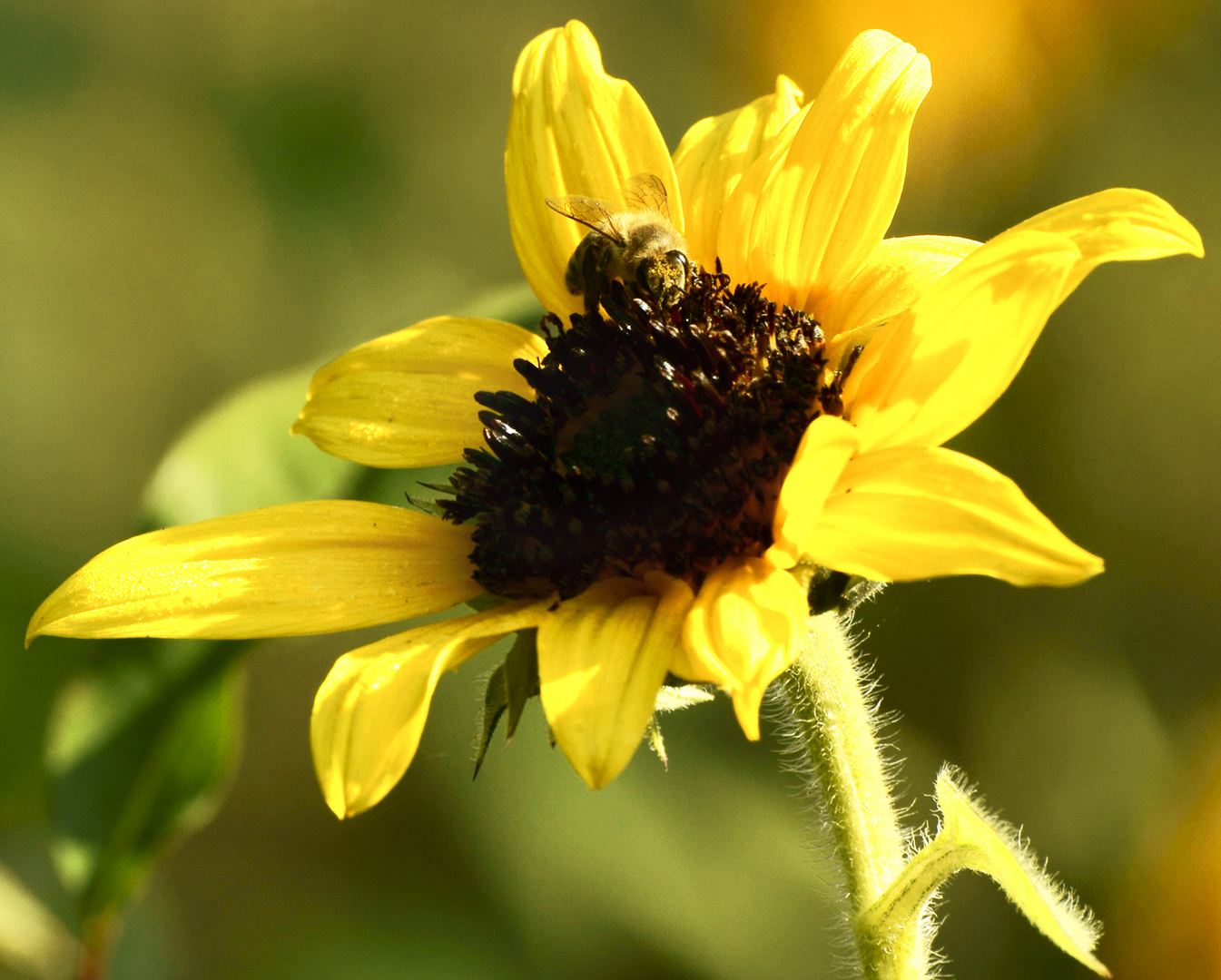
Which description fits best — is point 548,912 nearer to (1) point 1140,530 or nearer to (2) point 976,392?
(1) point 1140,530

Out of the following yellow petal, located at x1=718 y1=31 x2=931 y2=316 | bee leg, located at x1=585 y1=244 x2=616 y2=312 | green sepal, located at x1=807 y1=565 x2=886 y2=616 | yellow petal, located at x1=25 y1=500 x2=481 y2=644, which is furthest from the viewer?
bee leg, located at x1=585 y1=244 x2=616 y2=312

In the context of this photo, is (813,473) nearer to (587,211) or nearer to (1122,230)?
(1122,230)

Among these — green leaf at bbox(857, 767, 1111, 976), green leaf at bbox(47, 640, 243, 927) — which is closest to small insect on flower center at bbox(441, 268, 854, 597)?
green leaf at bbox(857, 767, 1111, 976)

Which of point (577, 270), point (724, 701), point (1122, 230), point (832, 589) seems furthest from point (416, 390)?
point (724, 701)

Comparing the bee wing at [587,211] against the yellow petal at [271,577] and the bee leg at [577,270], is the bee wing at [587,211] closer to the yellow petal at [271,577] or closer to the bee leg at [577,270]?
the bee leg at [577,270]

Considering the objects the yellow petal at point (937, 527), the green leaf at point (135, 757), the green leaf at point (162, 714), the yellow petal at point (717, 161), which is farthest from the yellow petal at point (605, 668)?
the green leaf at point (135, 757)

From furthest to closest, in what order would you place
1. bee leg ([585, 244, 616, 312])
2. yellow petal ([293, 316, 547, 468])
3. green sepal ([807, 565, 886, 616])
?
1. yellow petal ([293, 316, 547, 468])
2. bee leg ([585, 244, 616, 312])
3. green sepal ([807, 565, 886, 616])

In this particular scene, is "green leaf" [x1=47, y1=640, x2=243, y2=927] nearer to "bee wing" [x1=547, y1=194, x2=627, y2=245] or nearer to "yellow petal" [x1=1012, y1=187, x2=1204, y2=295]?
"bee wing" [x1=547, y1=194, x2=627, y2=245]

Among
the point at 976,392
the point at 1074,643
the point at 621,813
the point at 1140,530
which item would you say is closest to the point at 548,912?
the point at 621,813
